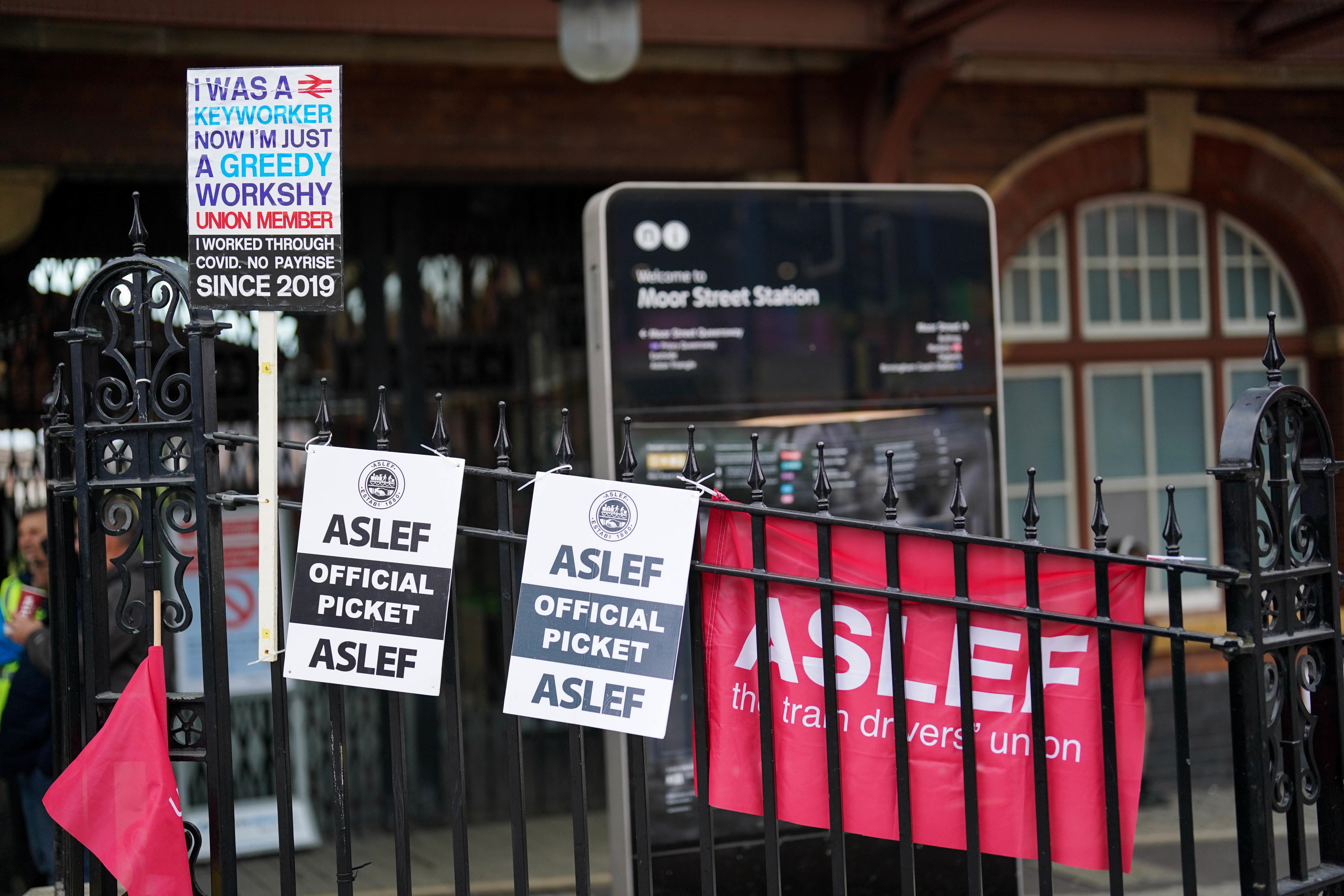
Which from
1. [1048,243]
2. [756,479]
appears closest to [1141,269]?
[1048,243]

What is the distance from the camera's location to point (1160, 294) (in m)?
7.69

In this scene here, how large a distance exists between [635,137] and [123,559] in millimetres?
4454

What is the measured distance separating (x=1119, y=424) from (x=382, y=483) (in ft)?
19.0

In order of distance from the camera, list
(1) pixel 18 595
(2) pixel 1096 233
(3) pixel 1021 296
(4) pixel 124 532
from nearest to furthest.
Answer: (4) pixel 124 532
(1) pixel 18 595
(3) pixel 1021 296
(2) pixel 1096 233

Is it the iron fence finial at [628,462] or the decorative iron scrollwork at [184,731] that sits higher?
the iron fence finial at [628,462]

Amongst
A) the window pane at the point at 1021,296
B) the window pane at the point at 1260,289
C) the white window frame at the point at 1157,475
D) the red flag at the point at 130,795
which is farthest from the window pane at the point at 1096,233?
the red flag at the point at 130,795

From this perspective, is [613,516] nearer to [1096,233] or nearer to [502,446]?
[502,446]

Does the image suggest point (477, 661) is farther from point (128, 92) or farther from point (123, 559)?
point (123, 559)

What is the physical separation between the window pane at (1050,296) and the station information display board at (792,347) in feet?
8.44

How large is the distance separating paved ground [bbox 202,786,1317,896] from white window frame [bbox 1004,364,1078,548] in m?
1.73

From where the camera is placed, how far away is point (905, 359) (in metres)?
5.02

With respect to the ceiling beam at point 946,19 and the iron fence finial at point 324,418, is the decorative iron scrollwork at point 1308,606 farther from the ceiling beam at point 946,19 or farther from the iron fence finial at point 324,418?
the ceiling beam at point 946,19

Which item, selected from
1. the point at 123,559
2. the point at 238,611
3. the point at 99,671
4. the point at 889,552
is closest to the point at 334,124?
the point at 123,559

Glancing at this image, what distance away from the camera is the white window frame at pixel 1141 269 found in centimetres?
752
